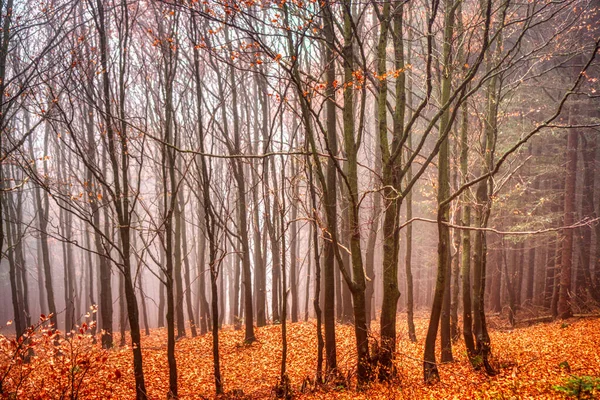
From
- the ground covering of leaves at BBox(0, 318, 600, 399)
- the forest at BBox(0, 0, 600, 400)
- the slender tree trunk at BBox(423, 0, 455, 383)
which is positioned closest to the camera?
the ground covering of leaves at BBox(0, 318, 600, 399)

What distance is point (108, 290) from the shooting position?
12.6 metres

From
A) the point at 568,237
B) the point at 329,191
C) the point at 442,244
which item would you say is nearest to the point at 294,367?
the point at 329,191

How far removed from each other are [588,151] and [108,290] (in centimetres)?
1960

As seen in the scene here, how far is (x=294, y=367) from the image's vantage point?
9992mm

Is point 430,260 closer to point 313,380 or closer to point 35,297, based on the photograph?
point 313,380

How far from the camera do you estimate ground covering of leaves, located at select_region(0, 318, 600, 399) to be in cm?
619

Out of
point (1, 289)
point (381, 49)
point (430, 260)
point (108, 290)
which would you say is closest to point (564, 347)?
point (381, 49)

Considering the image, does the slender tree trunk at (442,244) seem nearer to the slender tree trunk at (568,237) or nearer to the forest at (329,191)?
the forest at (329,191)

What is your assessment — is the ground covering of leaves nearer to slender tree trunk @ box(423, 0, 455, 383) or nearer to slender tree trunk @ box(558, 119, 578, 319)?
slender tree trunk @ box(423, 0, 455, 383)

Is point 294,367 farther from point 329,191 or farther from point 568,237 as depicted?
point 568,237

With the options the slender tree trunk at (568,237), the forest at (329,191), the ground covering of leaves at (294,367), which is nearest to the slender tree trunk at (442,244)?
the forest at (329,191)

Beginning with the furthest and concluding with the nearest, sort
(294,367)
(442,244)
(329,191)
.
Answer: (294,367)
(329,191)
(442,244)

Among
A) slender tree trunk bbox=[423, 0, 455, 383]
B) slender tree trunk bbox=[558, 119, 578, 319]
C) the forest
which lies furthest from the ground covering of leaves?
slender tree trunk bbox=[558, 119, 578, 319]

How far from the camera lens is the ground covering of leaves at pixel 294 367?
20.3 ft
